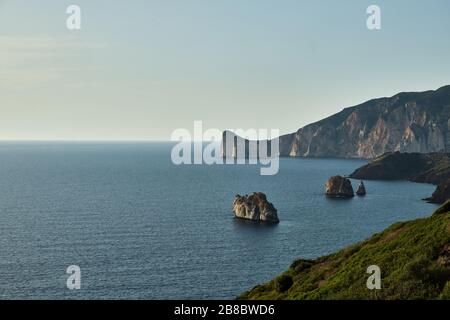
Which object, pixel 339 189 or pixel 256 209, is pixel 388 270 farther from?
pixel 339 189

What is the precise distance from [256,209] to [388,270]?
4329 inches

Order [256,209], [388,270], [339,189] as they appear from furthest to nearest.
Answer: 1. [339,189]
2. [256,209]
3. [388,270]

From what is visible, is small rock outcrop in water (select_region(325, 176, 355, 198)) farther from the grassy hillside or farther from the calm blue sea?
the grassy hillside

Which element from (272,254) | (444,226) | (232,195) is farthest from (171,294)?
(232,195)

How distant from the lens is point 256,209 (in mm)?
141625

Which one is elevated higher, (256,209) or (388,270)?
(388,270)

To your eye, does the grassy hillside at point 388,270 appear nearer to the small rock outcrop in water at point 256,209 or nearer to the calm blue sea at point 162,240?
the calm blue sea at point 162,240

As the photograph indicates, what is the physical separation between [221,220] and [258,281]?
5760cm

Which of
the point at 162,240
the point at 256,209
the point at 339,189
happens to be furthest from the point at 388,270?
the point at 339,189

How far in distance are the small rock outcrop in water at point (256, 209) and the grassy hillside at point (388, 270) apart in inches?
3446

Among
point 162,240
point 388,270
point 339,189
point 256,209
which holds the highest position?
point 388,270

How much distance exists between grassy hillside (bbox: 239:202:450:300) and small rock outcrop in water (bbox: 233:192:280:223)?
287ft

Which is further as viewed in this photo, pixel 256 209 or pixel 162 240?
pixel 256 209
